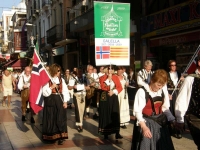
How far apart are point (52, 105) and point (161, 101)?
10.7ft

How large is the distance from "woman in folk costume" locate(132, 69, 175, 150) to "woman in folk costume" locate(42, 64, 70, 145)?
3001 millimetres

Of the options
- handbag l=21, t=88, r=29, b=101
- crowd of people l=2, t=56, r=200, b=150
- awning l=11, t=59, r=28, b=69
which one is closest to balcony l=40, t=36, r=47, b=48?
awning l=11, t=59, r=28, b=69

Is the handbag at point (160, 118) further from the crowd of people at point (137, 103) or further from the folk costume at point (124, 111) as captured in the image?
the folk costume at point (124, 111)

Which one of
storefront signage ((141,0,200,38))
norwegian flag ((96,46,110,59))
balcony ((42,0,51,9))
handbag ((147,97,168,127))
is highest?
balcony ((42,0,51,9))

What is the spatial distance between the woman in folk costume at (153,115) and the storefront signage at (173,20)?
9.06 m

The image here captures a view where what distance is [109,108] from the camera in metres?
7.39

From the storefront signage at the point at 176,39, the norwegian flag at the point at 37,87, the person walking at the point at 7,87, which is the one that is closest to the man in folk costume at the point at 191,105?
the norwegian flag at the point at 37,87

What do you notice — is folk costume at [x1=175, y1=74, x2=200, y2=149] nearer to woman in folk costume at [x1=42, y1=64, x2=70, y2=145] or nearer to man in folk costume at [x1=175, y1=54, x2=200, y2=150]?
man in folk costume at [x1=175, y1=54, x2=200, y2=150]

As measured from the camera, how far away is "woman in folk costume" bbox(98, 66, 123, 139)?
7363 millimetres

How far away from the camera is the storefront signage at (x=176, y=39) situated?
43.3ft

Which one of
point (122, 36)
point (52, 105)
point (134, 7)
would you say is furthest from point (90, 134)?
point (134, 7)

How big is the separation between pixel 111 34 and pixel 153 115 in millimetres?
4542

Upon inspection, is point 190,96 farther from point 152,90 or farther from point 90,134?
point 90,134

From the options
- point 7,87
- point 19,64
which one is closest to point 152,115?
point 7,87
